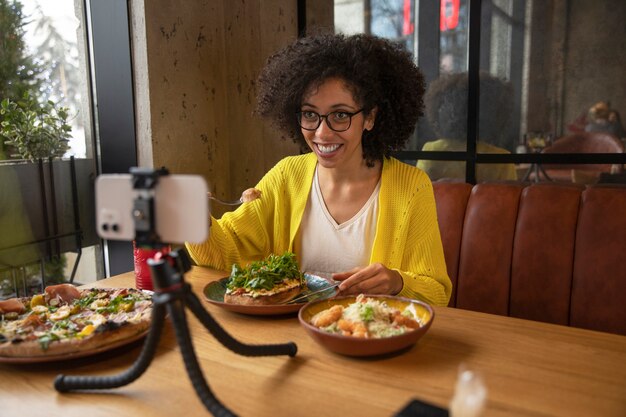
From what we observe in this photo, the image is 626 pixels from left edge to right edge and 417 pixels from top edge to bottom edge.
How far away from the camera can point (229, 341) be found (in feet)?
3.02

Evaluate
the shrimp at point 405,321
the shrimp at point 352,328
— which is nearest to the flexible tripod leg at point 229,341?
the shrimp at point 352,328

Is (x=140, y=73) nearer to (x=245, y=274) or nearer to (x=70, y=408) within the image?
(x=245, y=274)

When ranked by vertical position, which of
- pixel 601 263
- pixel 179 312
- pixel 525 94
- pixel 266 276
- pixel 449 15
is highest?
pixel 449 15

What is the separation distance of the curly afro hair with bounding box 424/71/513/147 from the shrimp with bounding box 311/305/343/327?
6.12ft

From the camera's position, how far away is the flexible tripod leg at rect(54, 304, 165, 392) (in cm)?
83

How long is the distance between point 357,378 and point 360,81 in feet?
3.66

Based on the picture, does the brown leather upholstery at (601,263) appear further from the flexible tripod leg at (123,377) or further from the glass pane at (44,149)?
the glass pane at (44,149)

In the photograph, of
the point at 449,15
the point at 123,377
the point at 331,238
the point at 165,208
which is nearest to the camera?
the point at 165,208

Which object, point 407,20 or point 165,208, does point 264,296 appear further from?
point 407,20

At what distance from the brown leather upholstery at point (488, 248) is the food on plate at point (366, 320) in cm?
96

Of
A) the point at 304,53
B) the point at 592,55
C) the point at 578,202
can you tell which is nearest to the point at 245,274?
the point at 304,53

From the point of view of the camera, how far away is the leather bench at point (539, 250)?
71.1 inches

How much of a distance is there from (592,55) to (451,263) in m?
1.33

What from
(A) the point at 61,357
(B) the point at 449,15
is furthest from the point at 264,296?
(B) the point at 449,15
